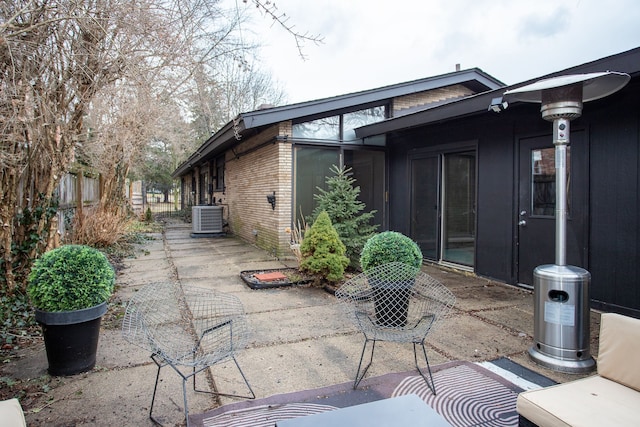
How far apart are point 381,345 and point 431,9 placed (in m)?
3.15

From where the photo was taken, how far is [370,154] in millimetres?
8727

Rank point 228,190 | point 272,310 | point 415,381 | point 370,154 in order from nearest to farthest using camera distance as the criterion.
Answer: point 415,381 < point 272,310 < point 370,154 < point 228,190

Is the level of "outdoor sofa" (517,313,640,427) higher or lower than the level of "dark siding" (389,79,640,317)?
lower

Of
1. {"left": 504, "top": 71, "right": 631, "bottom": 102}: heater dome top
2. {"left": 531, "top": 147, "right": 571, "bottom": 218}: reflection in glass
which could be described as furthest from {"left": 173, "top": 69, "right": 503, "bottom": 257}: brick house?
{"left": 504, "top": 71, "right": 631, "bottom": 102}: heater dome top

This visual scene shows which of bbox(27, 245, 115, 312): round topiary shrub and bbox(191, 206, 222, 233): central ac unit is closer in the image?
bbox(27, 245, 115, 312): round topiary shrub

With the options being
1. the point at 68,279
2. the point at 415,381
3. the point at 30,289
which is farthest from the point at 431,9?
the point at 30,289

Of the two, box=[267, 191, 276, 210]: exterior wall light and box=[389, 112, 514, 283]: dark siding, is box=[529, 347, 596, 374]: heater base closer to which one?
box=[389, 112, 514, 283]: dark siding

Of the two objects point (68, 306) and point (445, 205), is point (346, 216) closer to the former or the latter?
point (445, 205)

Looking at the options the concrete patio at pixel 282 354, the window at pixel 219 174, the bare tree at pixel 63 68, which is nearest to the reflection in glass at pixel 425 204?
the concrete patio at pixel 282 354

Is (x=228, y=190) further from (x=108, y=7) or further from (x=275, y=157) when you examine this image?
(x=108, y=7)

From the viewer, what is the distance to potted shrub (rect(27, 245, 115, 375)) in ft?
9.57

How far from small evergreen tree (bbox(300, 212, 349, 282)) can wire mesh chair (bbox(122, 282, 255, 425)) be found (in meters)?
1.52

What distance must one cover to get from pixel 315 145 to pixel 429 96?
3140mm

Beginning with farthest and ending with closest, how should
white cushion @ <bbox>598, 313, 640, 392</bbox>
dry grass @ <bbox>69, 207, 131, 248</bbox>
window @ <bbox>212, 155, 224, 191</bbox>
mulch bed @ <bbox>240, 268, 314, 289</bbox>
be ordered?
window @ <bbox>212, 155, 224, 191</bbox> → dry grass @ <bbox>69, 207, 131, 248</bbox> → mulch bed @ <bbox>240, 268, 314, 289</bbox> → white cushion @ <bbox>598, 313, 640, 392</bbox>
